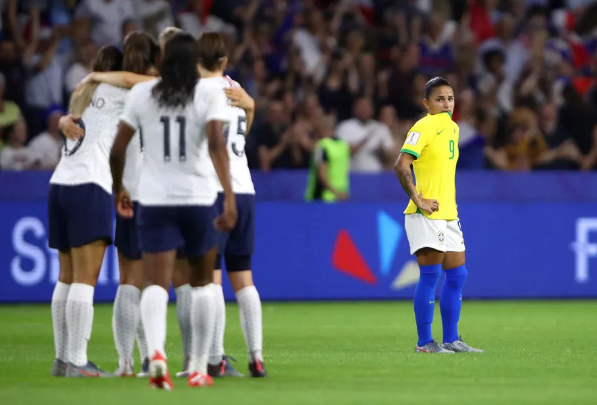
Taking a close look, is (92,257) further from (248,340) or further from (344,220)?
(344,220)

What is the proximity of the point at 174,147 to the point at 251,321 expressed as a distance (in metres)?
1.37

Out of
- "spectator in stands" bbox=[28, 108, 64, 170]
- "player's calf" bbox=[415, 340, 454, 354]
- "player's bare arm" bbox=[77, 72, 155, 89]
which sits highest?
"player's bare arm" bbox=[77, 72, 155, 89]

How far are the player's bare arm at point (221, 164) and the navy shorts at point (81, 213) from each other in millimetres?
1292

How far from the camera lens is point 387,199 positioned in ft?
Result: 54.4

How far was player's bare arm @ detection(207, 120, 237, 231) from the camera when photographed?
7332 millimetres

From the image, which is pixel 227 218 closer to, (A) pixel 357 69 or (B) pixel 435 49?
(A) pixel 357 69

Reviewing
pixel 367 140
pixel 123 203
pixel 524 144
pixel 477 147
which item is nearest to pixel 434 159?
pixel 123 203

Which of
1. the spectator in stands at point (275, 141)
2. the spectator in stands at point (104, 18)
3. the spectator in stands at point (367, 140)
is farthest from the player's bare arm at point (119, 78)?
the spectator in stands at point (104, 18)

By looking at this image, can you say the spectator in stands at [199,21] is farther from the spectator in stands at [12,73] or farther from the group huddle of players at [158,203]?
the group huddle of players at [158,203]

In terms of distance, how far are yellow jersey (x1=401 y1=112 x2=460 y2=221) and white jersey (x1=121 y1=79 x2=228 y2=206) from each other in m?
3.05

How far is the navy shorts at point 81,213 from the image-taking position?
8.33m

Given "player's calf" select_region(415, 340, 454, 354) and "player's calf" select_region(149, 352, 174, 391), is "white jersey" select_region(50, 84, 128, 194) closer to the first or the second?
"player's calf" select_region(149, 352, 174, 391)

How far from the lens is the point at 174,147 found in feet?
24.4

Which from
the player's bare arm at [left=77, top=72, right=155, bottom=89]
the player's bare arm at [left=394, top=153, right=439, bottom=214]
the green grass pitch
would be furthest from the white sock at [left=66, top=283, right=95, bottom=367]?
the player's bare arm at [left=394, top=153, right=439, bottom=214]
